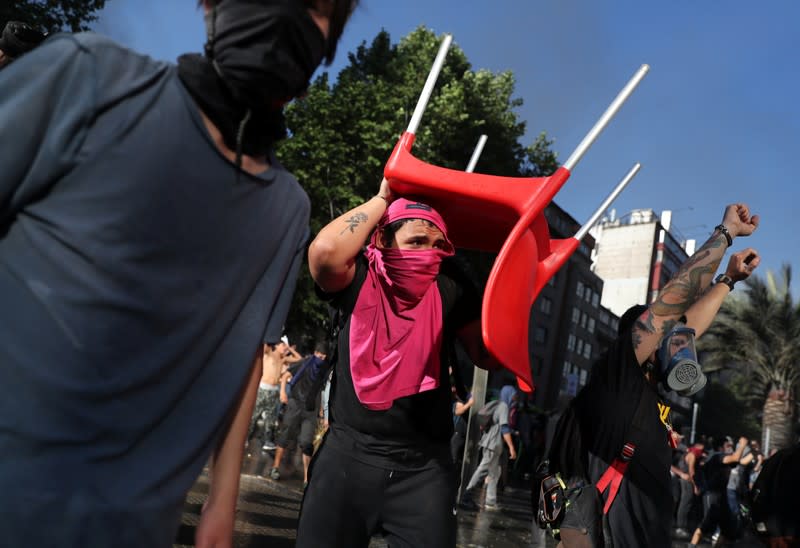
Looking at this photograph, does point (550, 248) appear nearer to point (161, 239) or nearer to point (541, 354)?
point (161, 239)

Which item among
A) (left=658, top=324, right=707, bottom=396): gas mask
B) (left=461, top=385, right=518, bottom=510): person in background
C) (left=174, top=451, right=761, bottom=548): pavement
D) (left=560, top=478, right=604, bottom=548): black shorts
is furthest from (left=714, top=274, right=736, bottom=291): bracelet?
(left=461, top=385, right=518, bottom=510): person in background

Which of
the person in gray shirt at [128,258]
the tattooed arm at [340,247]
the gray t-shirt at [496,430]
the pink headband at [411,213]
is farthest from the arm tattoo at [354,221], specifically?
the gray t-shirt at [496,430]

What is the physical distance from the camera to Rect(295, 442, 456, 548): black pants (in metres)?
2.83

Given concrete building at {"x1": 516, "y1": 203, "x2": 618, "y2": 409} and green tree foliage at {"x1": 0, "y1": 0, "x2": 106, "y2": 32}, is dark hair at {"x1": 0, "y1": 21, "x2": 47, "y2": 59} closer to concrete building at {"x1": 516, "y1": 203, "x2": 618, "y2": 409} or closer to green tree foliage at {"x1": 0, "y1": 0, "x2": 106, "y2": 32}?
green tree foliage at {"x1": 0, "y1": 0, "x2": 106, "y2": 32}

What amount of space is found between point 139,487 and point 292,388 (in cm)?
961

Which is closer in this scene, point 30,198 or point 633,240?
point 30,198

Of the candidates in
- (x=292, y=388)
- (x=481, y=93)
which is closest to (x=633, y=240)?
(x=481, y=93)

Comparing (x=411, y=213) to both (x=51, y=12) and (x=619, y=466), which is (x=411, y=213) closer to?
(x=619, y=466)

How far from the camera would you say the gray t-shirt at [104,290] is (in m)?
1.16

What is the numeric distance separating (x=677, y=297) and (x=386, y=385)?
1.56 m

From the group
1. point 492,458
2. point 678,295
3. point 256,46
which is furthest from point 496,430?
point 256,46

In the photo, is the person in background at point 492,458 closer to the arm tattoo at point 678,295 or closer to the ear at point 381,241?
the arm tattoo at point 678,295

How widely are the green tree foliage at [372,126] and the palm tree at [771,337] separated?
33.6 feet

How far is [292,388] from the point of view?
1073 cm
